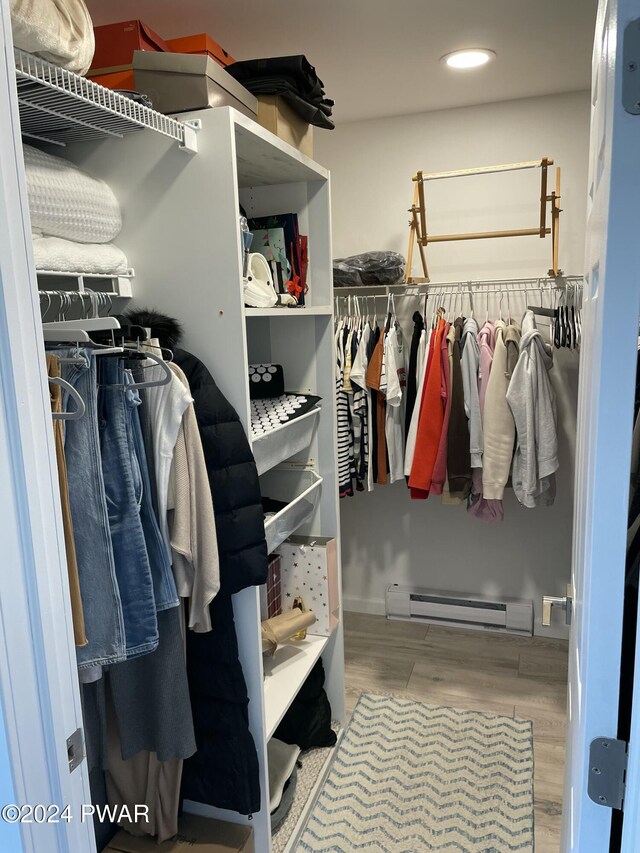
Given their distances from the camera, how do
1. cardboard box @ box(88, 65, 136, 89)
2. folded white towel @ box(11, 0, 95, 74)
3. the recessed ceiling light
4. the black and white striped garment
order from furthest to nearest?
1. the black and white striped garment
2. the recessed ceiling light
3. cardboard box @ box(88, 65, 136, 89)
4. folded white towel @ box(11, 0, 95, 74)

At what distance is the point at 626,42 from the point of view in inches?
29.0

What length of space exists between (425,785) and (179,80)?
94.3 inches

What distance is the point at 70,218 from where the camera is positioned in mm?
1528

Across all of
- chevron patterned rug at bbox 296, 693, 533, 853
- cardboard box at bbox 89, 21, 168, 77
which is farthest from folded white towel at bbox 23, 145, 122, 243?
chevron patterned rug at bbox 296, 693, 533, 853

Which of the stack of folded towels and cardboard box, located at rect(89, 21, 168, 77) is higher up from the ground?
cardboard box, located at rect(89, 21, 168, 77)

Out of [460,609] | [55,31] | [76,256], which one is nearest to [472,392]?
[460,609]

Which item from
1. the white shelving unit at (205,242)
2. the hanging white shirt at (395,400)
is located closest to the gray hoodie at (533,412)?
the hanging white shirt at (395,400)

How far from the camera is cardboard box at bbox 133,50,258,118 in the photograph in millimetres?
1640

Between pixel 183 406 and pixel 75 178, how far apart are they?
1.94ft

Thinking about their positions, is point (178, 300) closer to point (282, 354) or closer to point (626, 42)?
point (282, 354)

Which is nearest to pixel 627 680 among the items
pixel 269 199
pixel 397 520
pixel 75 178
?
pixel 75 178

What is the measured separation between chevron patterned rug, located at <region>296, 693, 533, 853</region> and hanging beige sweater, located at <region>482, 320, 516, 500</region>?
97cm

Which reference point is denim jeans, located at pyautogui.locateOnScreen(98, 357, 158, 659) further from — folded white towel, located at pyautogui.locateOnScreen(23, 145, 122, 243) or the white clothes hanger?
folded white towel, located at pyautogui.locateOnScreen(23, 145, 122, 243)

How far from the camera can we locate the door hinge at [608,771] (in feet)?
2.73
